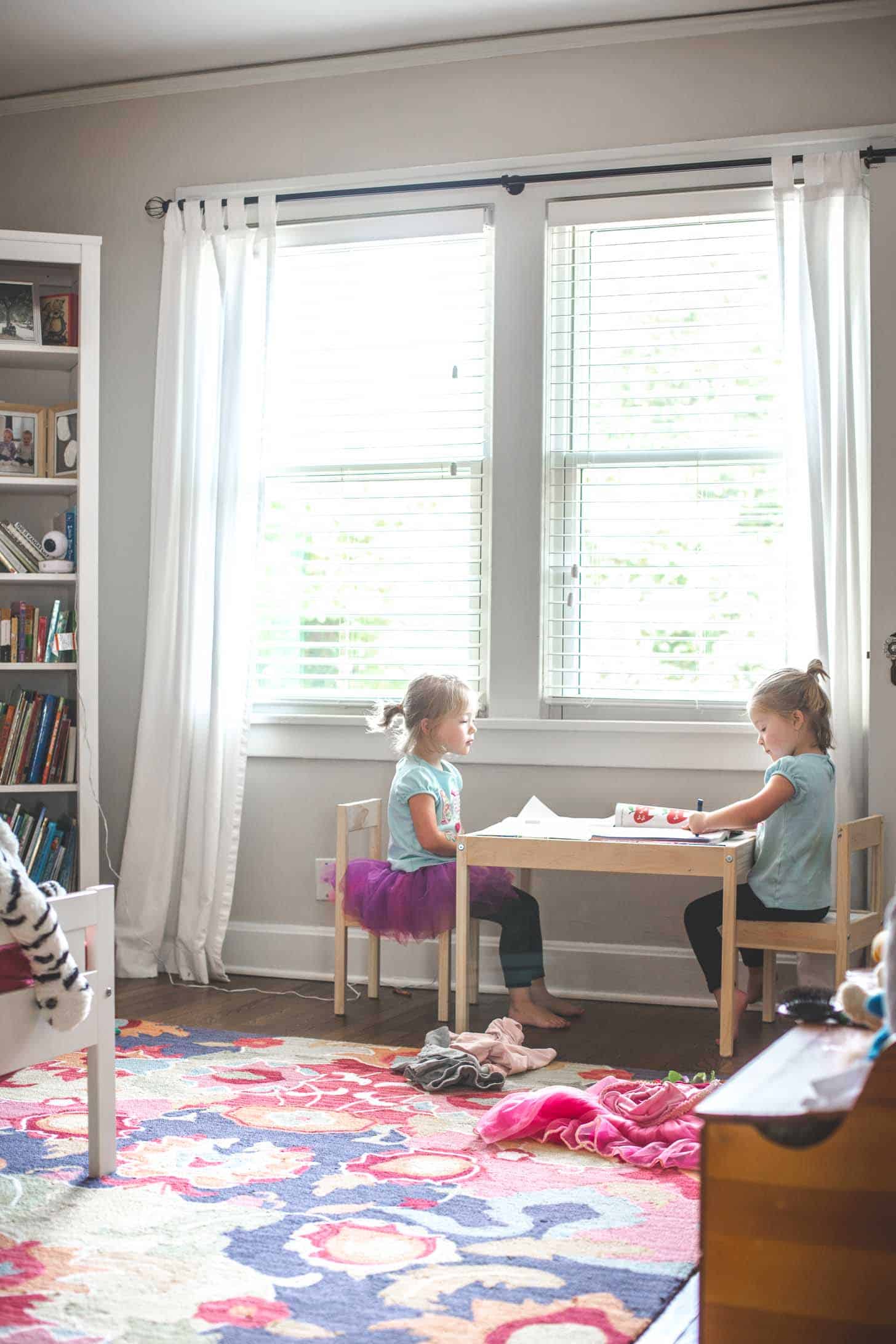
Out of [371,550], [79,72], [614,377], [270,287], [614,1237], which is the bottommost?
[614,1237]

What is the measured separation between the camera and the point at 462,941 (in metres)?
3.20

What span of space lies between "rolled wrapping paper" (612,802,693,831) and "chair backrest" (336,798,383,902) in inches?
28.8

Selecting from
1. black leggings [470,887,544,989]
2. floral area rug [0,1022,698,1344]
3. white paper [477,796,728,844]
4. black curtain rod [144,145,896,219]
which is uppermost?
black curtain rod [144,145,896,219]

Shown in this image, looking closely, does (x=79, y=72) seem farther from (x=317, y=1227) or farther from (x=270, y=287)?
(x=317, y=1227)

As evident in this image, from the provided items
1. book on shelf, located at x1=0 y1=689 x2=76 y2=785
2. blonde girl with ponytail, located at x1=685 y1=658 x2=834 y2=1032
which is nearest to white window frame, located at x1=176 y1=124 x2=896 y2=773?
blonde girl with ponytail, located at x1=685 y1=658 x2=834 y2=1032

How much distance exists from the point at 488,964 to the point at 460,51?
2.67 m

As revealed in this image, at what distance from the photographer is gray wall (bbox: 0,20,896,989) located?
3.64 metres

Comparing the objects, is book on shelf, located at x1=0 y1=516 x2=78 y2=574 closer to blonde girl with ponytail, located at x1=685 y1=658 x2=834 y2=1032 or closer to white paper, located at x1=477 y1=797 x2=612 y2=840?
white paper, located at x1=477 y1=797 x2=612 y2=840

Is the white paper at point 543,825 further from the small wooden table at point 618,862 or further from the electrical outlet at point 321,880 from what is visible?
the electrical outlet at point 321,880

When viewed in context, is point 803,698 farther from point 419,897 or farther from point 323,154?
point 323,154

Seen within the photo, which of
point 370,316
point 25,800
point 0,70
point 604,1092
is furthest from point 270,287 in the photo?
point 604,1092

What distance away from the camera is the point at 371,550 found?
400 cm

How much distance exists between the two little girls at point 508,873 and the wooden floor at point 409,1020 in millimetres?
110

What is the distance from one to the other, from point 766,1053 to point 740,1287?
0.84ft
